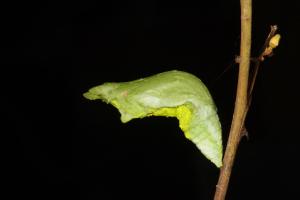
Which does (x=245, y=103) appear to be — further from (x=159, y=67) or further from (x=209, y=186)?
(x=209, y=186)

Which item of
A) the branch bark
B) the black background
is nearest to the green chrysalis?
the branch bark

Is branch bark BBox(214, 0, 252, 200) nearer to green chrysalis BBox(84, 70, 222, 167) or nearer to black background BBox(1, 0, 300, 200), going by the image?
green chrysalis BBox(84, 70, 222, 167)

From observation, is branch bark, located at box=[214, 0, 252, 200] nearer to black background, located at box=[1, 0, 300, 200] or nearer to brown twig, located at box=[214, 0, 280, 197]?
brown twig, located at box=[214, 0, 280, 197]

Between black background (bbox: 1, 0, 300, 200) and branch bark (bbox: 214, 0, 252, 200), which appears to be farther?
black background (bbox: 1, 0, 300, 200)

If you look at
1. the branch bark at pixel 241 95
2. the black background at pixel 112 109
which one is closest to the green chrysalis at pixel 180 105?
the branch bark at pixel 241 95

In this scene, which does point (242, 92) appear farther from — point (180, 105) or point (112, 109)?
point (112, 109)

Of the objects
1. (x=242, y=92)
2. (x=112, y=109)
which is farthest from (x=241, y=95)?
(x=112, y=109)

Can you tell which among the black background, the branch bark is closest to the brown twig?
the branch bark
